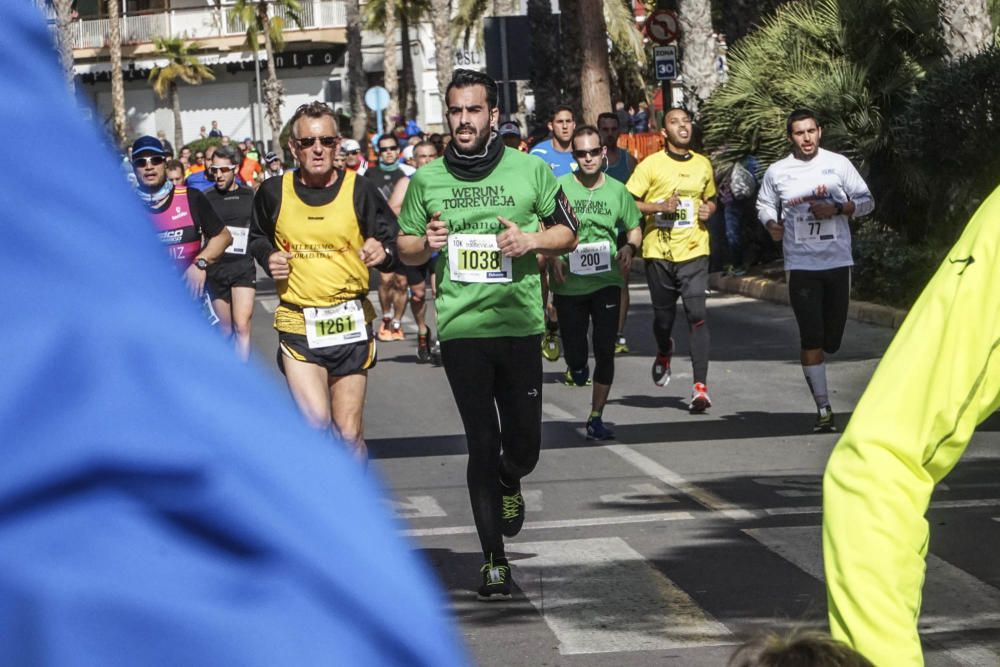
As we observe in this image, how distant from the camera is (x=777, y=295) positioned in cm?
2078

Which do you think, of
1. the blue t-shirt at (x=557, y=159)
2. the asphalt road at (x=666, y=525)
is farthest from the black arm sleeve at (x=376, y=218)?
the blue t-shirt at (x=557, y=159)

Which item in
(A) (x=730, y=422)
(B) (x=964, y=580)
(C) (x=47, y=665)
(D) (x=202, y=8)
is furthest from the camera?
(D) (x=202, y=8)

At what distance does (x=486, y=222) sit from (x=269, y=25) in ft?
213

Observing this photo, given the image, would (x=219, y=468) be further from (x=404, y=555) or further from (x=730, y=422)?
(x=730, y=422)

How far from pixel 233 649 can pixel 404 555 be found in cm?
9

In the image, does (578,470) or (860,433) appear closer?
(860,433)

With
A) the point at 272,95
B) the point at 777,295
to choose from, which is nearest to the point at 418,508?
the point at 777,295

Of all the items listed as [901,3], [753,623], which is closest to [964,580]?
[753,623]

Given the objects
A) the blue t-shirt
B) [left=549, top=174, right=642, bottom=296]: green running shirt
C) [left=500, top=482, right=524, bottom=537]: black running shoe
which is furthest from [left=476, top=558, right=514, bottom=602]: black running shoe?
the blue t-shirt

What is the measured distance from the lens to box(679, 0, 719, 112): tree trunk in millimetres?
25375

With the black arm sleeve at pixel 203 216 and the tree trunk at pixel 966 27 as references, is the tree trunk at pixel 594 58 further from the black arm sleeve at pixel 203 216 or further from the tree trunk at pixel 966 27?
the black arm sleeve at pixel 203 216

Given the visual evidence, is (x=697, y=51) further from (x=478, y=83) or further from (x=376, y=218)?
(x=478, y=83)

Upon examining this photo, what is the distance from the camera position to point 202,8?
77875 mm

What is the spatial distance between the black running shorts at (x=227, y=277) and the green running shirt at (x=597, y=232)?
3.03m
